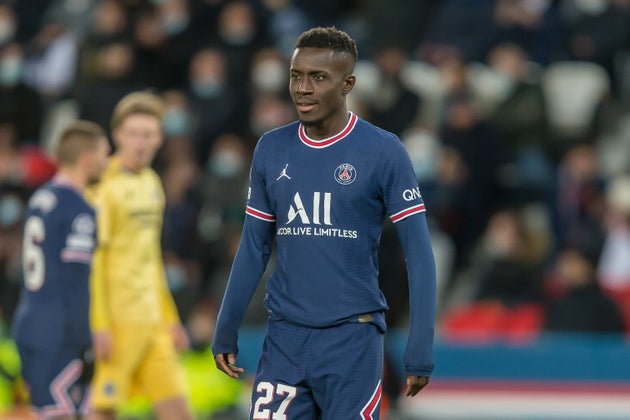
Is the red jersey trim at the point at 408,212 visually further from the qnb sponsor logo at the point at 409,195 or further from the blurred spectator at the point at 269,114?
the blurred spectator at the point at 269,114

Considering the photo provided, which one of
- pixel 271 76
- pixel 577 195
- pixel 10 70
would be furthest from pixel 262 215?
pixel 10 70

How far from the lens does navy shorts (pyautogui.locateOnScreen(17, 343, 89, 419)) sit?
24.1 feet

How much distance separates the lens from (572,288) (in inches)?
459

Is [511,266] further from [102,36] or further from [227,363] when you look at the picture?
[227,363]

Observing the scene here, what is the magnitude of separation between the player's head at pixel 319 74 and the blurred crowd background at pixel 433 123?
19.1ft

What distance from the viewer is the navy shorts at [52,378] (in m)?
7.36

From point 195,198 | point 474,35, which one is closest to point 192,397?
point 195,198

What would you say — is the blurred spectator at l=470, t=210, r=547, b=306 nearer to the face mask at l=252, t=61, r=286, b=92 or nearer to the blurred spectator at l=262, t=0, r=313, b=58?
the face mask at l=252, t=61, r=286, b=92

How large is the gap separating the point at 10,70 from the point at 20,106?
0.62 metres

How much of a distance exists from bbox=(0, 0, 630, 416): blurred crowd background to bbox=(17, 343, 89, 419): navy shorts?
4197mm

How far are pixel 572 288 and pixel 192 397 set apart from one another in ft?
11.4

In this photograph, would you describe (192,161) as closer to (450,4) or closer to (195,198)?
(195,198)

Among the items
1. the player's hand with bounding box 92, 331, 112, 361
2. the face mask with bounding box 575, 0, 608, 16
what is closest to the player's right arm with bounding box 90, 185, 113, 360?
the player's hand with bounding box 92, 331, 112, 361

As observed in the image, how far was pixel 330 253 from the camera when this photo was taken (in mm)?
5363
